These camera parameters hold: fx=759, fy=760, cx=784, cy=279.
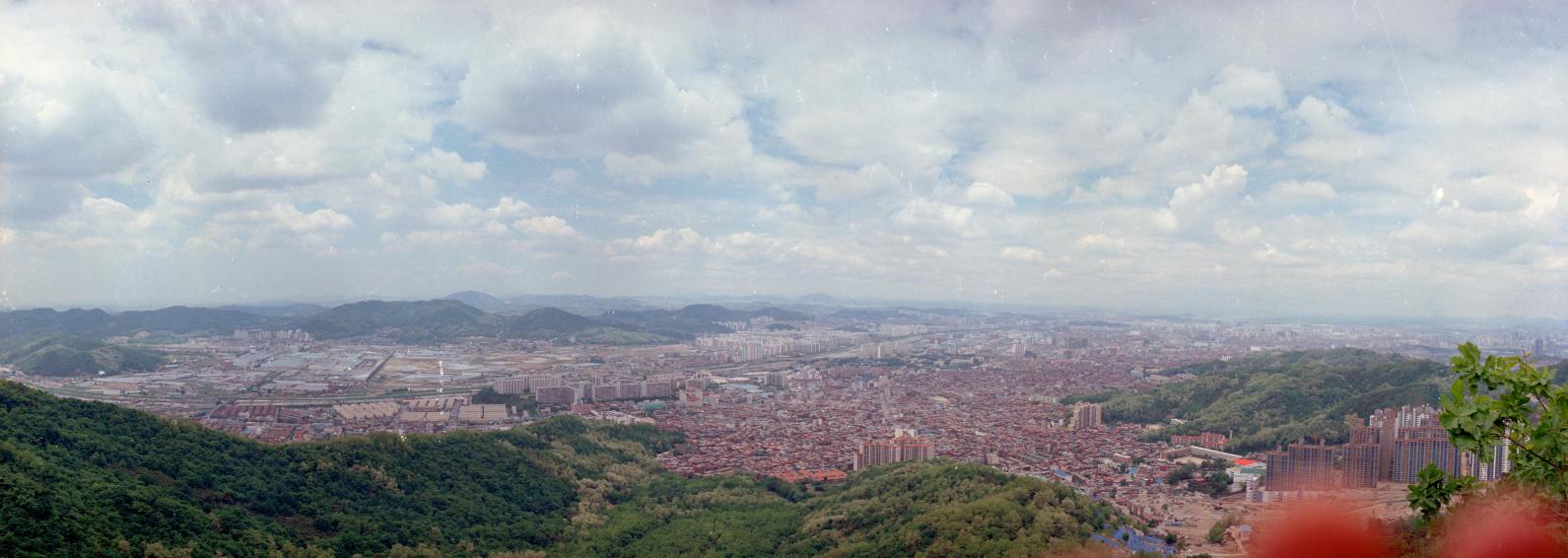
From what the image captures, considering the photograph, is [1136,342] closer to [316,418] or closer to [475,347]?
[475,347]

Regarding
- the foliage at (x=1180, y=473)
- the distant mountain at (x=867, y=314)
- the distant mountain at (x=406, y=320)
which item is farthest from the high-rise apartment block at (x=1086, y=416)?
the distant mountain at (x=867, y=314)

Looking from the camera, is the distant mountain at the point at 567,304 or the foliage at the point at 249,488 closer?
the foliage at the point at 249,488

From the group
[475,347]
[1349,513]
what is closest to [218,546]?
[1349,513]

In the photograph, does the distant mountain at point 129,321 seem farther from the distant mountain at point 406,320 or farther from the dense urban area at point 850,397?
the distant mountain at point 406,320

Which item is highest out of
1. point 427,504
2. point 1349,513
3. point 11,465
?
point 1349,513

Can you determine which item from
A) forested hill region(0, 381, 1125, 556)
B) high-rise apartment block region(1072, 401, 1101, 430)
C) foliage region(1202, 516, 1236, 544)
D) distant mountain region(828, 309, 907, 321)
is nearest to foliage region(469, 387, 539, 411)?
forested hill region(0, 381, 1125, 556)

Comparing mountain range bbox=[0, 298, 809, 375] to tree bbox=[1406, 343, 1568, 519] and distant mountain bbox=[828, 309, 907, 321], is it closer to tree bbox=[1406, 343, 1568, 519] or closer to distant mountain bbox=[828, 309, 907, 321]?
distant mountain bbox=[828, 309, 907, 321]

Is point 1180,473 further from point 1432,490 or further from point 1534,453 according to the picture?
point 1534,453
